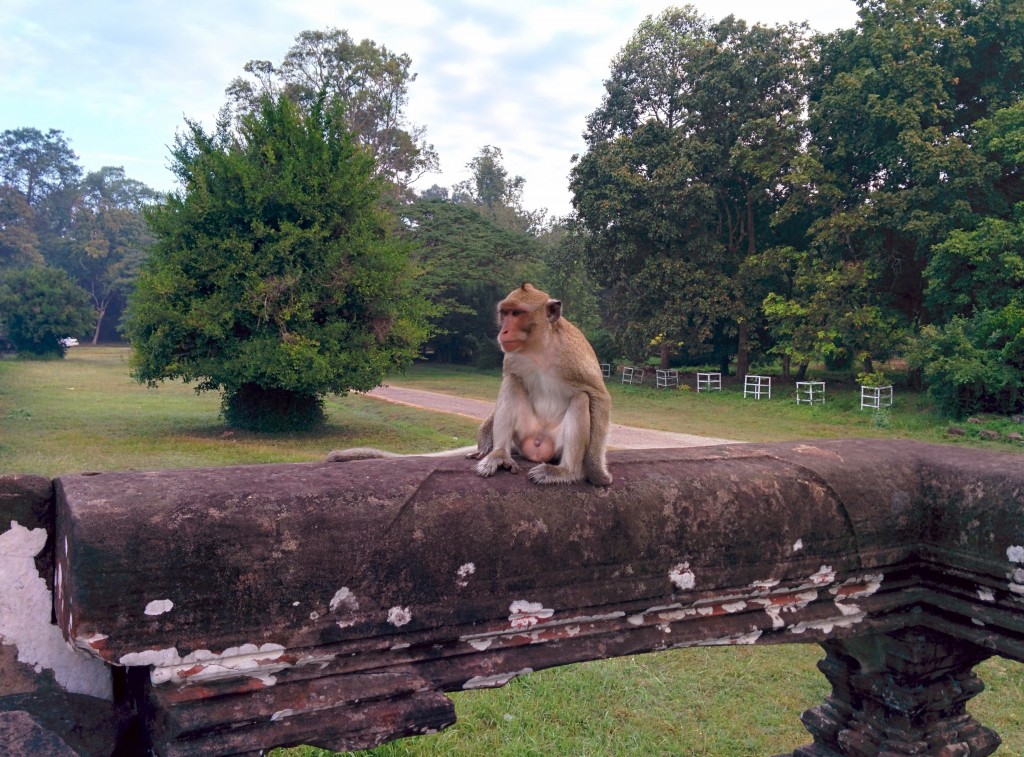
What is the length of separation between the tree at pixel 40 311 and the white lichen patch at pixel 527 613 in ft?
138

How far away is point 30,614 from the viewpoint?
1695 millimetres

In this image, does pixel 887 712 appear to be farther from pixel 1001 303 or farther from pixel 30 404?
pixel 30 404

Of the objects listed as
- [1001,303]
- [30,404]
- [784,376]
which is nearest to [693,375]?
[784,376]

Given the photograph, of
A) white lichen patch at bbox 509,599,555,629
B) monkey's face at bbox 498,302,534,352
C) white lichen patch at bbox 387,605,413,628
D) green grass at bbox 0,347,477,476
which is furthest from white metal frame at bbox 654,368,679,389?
white lichen patch at bbox 387,605,413,628

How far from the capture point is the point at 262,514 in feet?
5.64

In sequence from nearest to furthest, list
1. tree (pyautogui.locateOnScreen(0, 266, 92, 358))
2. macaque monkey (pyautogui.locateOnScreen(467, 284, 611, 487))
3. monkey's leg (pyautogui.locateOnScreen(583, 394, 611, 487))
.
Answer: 1. monkey's leg (pyautogui.locateOnScreen(583, 394, 611, 487))
2. macaque monkey (pyautogui.locateOnScreen(467, 284, 611, 487))
3. tree (pyautogui.locateOnScreen(0, 266, 92, 358))

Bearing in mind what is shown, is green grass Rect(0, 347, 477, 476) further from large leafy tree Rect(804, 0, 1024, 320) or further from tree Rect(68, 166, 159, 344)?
tree Rect(68, 166, 159, 344)

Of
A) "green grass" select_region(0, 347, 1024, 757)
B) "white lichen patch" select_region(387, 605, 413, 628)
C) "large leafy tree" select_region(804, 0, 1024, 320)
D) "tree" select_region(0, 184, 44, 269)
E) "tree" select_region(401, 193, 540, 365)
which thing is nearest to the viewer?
"white lichen patch" select_region(387, 605, 413, 628)

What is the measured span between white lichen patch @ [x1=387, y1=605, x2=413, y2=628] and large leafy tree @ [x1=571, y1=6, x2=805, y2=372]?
2544 cm

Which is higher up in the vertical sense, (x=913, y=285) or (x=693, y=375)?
(x=913, y=285)

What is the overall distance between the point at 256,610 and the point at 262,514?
0.21 metres

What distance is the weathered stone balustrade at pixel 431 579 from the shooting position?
163 cm

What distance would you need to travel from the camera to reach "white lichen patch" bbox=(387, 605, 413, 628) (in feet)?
5.96

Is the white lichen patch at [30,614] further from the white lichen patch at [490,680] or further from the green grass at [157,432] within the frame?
the green grass at [157,432]
